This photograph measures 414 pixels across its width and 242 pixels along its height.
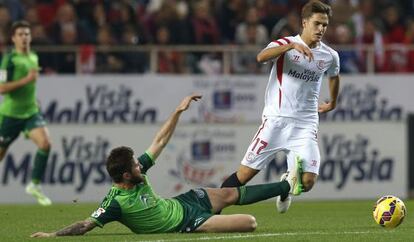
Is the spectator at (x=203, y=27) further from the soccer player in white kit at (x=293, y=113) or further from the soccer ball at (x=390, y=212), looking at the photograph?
the soccer ball at (x=390, y=212)

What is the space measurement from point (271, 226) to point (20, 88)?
22.3 ft

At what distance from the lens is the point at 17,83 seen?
711 inches

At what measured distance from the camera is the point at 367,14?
23328mm

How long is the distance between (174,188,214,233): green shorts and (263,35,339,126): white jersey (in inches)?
70.6

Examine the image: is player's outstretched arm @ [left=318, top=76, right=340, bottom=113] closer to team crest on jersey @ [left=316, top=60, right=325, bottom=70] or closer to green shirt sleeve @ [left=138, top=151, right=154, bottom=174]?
team crest on jersey @ [left=316, top=60, right=325, bottom=70]

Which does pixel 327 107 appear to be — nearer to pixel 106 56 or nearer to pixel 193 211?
pixel 193 211

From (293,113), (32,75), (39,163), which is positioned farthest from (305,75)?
(39,163)

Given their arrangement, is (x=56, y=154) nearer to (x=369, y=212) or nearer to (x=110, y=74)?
(x=110, y=74)

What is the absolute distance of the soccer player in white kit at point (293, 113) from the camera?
41.6ft

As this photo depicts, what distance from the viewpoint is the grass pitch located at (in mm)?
10945

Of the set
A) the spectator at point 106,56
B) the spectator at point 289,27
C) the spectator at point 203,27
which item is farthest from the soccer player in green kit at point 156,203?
the spectator at point 203,27

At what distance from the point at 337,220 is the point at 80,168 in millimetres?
8069

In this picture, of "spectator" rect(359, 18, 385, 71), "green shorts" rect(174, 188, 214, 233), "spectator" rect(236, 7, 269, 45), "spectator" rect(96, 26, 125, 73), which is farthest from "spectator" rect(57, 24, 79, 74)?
"green shorts" rect(174, 188, 214, 233)

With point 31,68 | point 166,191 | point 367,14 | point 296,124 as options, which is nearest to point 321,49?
point 296,124
